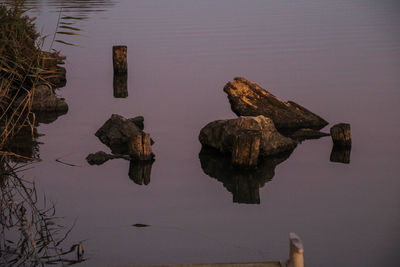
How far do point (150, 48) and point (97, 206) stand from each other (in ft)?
54.8

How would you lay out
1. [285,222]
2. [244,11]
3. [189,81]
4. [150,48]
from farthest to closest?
1. [244,11]
2. [150,48]
3. [189,81]
4. [285,222]

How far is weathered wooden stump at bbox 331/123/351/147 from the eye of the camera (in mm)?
13570

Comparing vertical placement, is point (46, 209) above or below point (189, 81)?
below

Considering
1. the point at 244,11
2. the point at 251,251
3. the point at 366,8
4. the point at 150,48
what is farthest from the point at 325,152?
the point at 366,8

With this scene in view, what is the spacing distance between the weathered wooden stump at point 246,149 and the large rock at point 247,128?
0.51 m

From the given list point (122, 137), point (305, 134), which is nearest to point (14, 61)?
point (122, 137)

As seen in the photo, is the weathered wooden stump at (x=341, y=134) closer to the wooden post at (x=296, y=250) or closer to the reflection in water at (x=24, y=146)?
the reflection in water at (x=24, y=146)

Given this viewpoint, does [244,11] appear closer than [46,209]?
No

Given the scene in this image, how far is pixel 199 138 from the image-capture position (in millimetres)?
14031

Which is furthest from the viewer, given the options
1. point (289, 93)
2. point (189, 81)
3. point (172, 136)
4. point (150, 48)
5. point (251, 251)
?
point (150, 48)

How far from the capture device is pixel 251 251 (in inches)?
376

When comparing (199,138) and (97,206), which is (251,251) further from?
(199,138)

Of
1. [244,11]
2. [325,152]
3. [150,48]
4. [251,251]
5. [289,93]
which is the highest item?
[244,11]

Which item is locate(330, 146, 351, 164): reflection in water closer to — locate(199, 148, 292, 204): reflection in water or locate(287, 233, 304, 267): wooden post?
locate(199, 148, 292, 204): reflection in water
